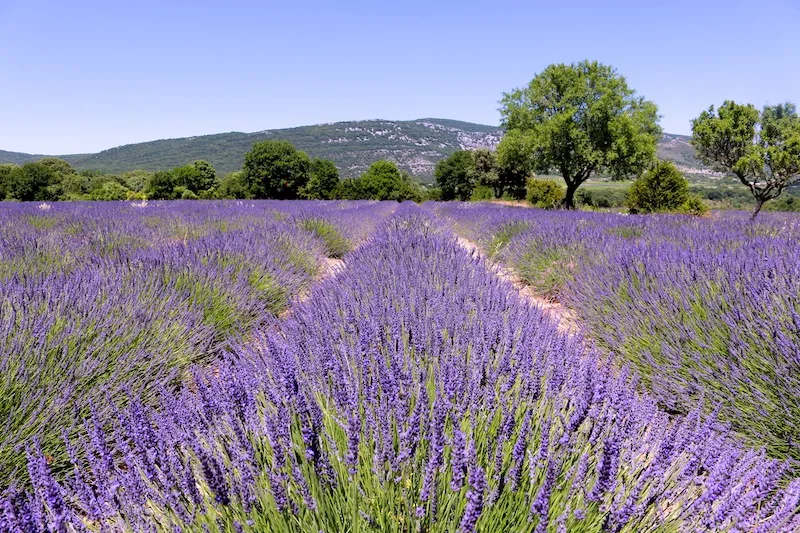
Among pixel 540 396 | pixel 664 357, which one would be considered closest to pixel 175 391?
pixel 540 396

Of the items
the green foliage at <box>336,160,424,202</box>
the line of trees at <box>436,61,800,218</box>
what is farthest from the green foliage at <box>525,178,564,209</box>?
the green foliage at <box>336,160,424,202</box>

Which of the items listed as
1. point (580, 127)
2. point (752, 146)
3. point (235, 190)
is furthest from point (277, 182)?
point (752, 146)

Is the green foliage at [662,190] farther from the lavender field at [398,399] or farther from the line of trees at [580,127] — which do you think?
the lavender field at [398,399]

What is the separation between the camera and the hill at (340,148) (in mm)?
108250

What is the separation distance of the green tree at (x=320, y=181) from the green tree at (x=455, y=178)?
42.8ft

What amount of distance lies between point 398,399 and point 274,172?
155 ft

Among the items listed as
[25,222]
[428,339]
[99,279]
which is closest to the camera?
[428,339]

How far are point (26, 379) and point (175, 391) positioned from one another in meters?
0.74

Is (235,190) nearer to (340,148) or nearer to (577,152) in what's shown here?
(577,152)

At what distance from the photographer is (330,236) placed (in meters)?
8.15

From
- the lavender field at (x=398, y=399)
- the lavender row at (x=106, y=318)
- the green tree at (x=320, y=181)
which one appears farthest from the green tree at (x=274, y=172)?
the lavender field at (x=398, y=399)

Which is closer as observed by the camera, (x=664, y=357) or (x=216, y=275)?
(x=664, y=357)

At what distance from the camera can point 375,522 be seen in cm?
97

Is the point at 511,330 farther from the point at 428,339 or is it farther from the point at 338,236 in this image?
the point at 338,236
